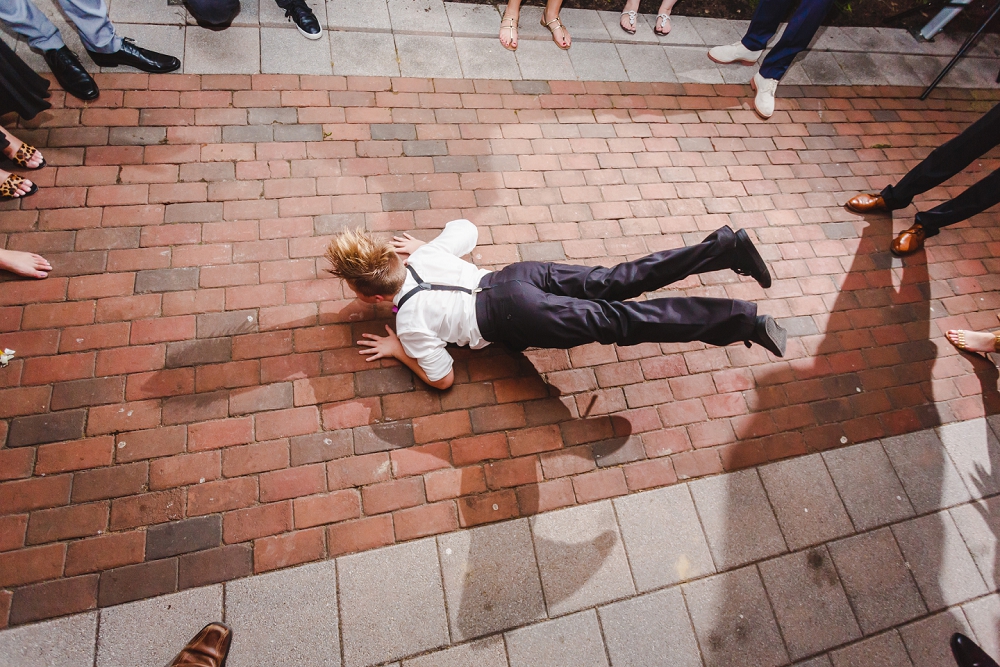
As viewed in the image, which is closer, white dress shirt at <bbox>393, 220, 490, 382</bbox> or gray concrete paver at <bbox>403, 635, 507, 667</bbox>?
gray concrete paver at <bbox>403, 635, 507, 667</bbox>

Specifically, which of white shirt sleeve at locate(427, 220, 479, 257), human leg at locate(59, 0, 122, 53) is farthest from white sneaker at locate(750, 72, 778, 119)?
human leg at locate(59, 0, 122, 53)

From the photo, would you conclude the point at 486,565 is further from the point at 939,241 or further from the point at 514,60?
the point at 939,241

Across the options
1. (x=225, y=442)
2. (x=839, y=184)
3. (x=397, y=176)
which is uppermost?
(x=839, y=184)

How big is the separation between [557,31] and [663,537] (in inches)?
185

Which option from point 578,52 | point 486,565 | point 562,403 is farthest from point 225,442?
point 578,52

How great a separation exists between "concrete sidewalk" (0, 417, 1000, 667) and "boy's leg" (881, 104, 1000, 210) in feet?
7.92

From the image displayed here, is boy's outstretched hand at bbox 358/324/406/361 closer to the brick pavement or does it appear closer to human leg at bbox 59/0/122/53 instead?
the brick pavement

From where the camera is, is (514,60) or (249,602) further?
(514,60)

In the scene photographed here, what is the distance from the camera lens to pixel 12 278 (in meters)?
3.09

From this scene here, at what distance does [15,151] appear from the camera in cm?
333

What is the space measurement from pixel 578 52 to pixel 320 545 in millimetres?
4905

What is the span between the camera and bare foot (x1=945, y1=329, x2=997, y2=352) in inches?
151

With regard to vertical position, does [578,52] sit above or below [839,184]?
above

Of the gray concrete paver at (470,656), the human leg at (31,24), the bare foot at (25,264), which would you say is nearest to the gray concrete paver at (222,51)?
the human leg at (31,24)
